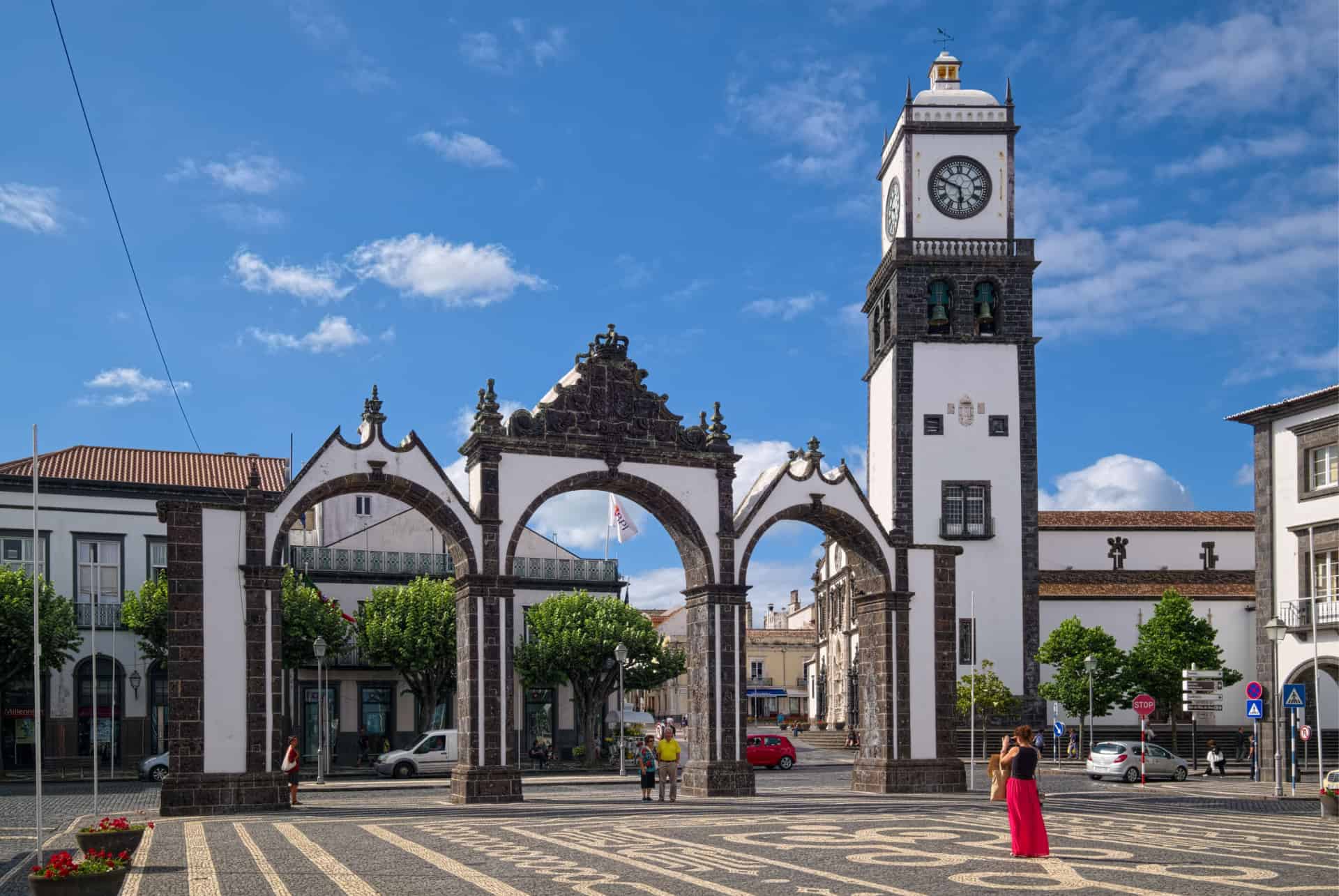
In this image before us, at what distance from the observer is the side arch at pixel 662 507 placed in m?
28.2

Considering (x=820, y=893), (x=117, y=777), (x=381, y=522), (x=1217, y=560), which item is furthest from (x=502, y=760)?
(x=1217, y=560)

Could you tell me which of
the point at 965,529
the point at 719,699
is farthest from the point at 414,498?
the point at 965,529

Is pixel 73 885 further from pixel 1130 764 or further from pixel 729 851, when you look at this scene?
pixel 1130 764

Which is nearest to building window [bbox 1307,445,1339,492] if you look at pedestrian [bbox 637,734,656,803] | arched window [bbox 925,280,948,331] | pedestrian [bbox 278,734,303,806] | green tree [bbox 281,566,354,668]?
arched window [bbox 925,280,948,331]

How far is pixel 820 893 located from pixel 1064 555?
2078 inches

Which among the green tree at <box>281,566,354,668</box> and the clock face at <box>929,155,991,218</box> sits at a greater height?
the clock face at <box>929,155,991,218</box>

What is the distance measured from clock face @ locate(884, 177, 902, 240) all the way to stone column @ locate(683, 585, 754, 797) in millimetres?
28731

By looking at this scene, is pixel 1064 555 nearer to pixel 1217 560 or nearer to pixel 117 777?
pixel 1217 560

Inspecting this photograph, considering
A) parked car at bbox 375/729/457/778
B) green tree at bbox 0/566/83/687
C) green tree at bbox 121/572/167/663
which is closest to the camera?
green tree at bbox 0/566/83/687

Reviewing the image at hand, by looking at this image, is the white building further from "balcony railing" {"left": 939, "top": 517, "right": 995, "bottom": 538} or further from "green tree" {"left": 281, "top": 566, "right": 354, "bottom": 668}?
"green tree" {"left": 281, "top": 566, "right": 354, "bottom": 668}

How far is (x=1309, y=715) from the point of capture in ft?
156

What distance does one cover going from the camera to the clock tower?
2058 inches

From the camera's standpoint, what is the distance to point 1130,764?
38844 millimetres

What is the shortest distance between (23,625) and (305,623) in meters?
8.36
